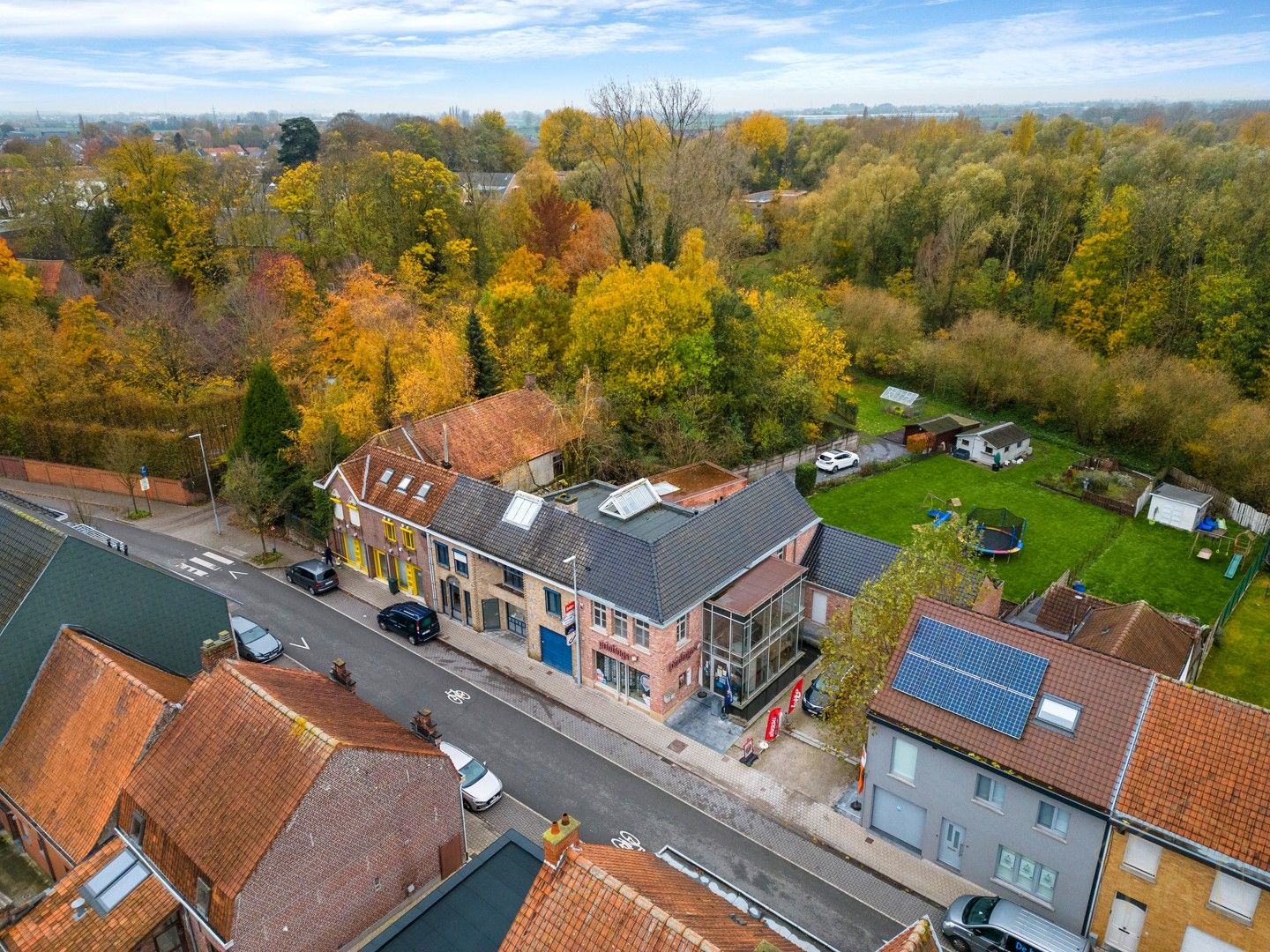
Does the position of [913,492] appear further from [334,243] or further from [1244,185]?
[334,243]

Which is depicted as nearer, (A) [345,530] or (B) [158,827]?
(B) [158,827]

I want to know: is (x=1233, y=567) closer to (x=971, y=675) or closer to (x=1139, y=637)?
(x=1139, y=637)

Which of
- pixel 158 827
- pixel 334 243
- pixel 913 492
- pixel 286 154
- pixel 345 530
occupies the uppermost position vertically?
pixel 286 154

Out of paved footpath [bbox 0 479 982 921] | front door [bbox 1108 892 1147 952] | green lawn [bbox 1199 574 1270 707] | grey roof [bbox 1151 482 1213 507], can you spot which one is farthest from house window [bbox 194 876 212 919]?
grey roof [bbox 1151 482 1213 507]

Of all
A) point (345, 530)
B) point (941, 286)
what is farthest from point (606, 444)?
point (941, 286)

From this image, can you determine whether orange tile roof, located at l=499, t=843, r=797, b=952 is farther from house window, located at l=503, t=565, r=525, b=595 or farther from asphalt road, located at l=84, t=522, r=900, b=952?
house window, located at l=503, t=565, r=525, b=595

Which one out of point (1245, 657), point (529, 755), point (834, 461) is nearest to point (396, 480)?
point (529, 755)

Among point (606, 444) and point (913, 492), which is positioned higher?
point (606, 444)
